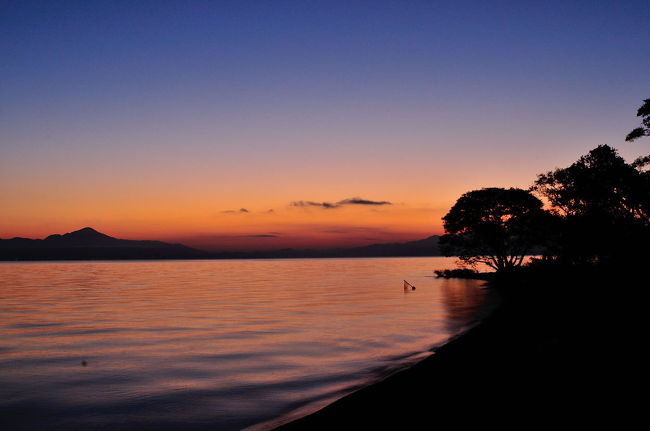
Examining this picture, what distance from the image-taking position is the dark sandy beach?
9242 millimetres

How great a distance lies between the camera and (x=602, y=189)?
40344 millimetres

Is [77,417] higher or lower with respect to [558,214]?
lower

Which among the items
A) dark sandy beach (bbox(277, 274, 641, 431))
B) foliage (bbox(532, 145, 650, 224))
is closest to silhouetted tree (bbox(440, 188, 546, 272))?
foliage (bbox(532, 145, 650, 224))

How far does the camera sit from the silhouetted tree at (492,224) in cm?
7044

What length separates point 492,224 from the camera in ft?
233

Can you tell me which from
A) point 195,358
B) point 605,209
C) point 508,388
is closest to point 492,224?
point 605,209

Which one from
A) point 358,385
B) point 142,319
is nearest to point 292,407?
point 358,385

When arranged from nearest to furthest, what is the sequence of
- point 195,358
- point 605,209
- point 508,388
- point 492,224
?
point 508,388
point 195,358
point 605,209
point 492,224

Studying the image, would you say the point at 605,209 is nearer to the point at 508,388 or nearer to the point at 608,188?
the point at 608,188

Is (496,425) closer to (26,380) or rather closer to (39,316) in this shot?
(26,380)

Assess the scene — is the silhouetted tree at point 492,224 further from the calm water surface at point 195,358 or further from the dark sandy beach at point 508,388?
the dark sandy beach at point 508,388

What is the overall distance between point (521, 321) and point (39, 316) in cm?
3409

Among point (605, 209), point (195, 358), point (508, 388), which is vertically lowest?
point (195, 358)

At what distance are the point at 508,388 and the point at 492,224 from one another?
63670 millimetres
